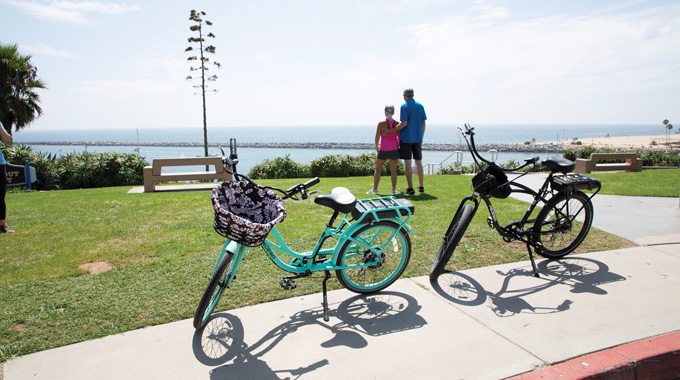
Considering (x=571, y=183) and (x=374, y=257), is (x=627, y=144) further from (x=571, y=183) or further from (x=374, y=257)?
(x=374, y=257)

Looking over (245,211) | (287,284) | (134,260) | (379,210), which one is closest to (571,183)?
(379,210)

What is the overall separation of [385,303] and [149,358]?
76.7 inches

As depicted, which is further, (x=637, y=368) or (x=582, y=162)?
(x=582, y=162)

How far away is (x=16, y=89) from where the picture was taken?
71.9ft

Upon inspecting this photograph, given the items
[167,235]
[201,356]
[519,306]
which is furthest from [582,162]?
[201,356]

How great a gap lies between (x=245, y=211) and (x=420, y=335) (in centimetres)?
168

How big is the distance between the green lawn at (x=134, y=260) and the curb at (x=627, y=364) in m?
1.79

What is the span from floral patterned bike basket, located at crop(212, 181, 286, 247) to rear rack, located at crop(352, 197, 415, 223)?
27.8 inches

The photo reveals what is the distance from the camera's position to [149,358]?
288 cm

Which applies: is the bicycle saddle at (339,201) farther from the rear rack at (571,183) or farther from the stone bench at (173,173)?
the stone bench at (173,173)

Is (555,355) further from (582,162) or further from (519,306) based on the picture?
(582,162)

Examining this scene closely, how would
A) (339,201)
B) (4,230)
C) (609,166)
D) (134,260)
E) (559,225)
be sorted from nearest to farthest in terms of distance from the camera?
(339,201) → (559,225) → (134,260) → (4,230) → (609,166)

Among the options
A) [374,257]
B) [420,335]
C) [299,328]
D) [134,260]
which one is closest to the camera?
[420,335]

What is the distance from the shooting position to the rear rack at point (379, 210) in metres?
3.65
